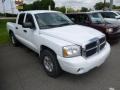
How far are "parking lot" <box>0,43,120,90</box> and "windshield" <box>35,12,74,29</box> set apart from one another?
1485 millimetres

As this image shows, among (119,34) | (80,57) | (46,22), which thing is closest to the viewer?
(80,57)

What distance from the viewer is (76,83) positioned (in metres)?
4.25

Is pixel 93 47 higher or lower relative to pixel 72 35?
lower

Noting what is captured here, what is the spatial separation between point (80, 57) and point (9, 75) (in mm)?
2402

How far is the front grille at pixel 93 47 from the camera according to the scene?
394cm

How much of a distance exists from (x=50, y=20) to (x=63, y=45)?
170 cm

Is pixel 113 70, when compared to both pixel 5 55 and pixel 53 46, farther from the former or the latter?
pixel 5 55

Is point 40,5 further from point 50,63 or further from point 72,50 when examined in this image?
point 72,50

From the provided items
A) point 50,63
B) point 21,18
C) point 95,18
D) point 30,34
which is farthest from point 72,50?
point 95,18

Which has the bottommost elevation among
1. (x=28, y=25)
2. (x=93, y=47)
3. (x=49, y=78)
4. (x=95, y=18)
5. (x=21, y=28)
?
(x=49, y=78)

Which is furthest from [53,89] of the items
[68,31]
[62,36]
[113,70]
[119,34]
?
[119,34]

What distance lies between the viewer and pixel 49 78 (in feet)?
14.9

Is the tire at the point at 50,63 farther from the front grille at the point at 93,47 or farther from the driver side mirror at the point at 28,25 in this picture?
the driver side mirror at the point at 28,25

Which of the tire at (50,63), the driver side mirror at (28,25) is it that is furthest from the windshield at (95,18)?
the tire at (50,63)
